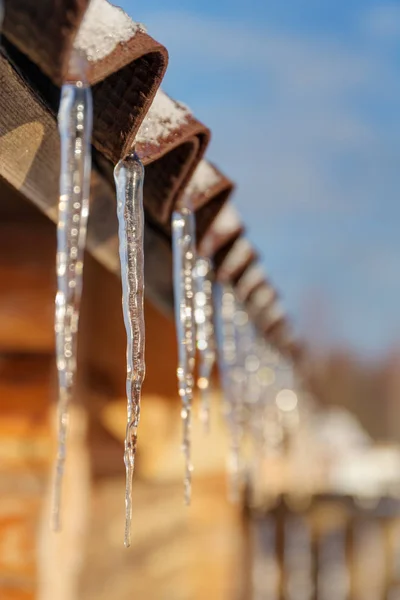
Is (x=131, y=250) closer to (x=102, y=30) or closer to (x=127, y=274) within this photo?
(x=127, y=274)

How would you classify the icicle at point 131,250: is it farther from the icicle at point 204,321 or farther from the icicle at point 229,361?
the icicle at point 229,361

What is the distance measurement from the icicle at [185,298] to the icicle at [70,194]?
0.20m

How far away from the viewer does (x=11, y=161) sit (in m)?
1.21

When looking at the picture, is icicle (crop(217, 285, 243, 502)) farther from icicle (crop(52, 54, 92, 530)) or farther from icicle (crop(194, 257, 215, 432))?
icicle (crop(52, 54, 92, 530))

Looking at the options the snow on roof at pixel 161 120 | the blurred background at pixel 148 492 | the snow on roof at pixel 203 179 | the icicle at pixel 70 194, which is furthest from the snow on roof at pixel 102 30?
the snow on roof at pixel 203 179

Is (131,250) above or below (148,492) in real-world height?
above

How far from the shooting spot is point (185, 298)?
5.42 ft

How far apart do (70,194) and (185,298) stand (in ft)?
1.61

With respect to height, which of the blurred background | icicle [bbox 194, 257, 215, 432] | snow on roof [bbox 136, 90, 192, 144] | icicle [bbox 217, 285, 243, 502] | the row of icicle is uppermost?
snow on roof [bbox 136, 90, 192, 144]

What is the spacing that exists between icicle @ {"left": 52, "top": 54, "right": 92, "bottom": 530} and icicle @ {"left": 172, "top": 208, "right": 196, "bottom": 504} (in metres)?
0.20

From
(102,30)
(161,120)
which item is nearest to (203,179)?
(161,120)

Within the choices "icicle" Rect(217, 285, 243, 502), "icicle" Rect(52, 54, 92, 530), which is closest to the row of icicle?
"icicle" Rect(52, 54, 92, 530)

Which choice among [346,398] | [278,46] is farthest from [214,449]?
[278,46]

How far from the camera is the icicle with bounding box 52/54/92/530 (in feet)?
3.46
